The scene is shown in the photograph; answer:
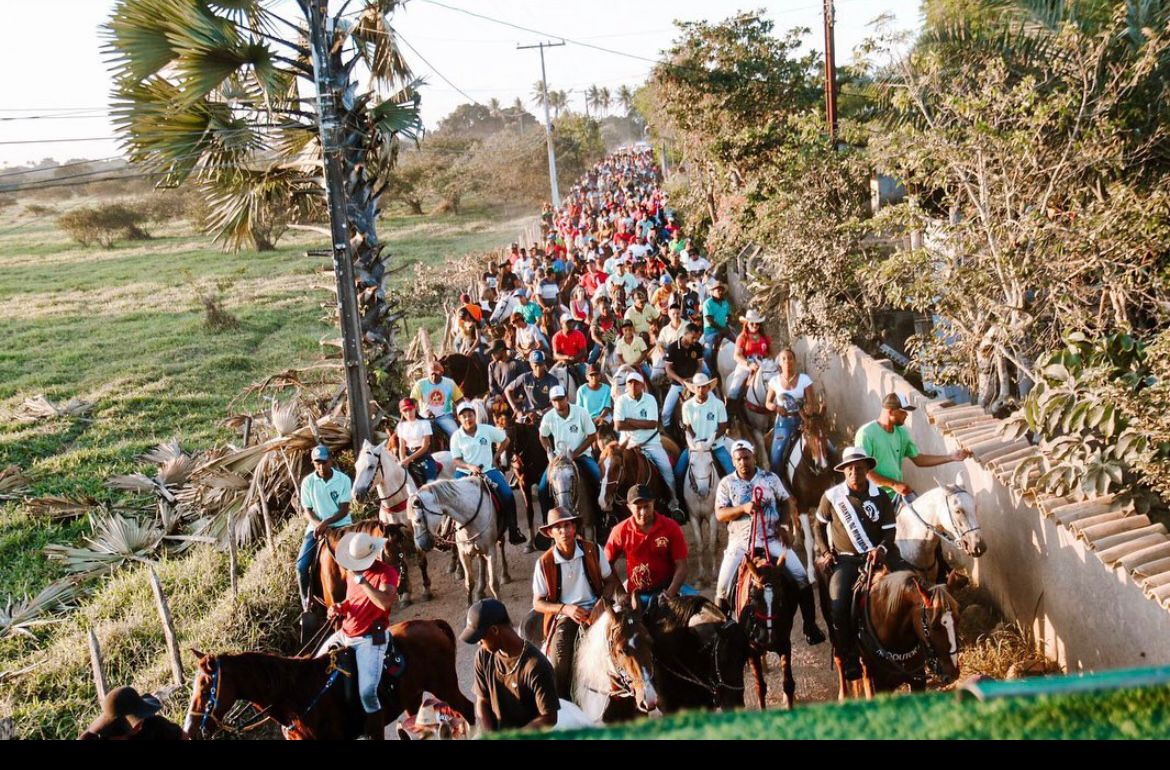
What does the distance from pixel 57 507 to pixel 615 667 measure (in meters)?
11.0

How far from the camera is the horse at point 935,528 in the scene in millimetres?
5762

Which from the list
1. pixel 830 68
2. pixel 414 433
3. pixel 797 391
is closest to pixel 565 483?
pixel 414 433

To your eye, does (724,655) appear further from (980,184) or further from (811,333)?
(811,333)

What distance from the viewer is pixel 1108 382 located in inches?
225

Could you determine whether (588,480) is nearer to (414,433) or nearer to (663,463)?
(663,463)

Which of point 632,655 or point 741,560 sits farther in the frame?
point 741,560

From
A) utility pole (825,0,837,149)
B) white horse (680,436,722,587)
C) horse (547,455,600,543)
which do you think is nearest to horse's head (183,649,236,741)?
horse (547,455,600,543)

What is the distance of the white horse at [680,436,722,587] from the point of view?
8.52 metres

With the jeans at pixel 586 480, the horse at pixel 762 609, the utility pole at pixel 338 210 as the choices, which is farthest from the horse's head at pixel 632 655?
the utility pole at pixel 338 210

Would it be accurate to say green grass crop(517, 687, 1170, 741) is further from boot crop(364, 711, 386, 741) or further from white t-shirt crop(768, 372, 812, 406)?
white t-shirt crop(768, 372, 812, 406)

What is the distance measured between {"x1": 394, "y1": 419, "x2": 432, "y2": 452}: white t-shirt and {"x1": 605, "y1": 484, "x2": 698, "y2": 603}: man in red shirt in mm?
3465

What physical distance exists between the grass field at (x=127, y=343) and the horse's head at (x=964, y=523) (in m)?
8.32

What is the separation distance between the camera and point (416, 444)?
30.3 ft
